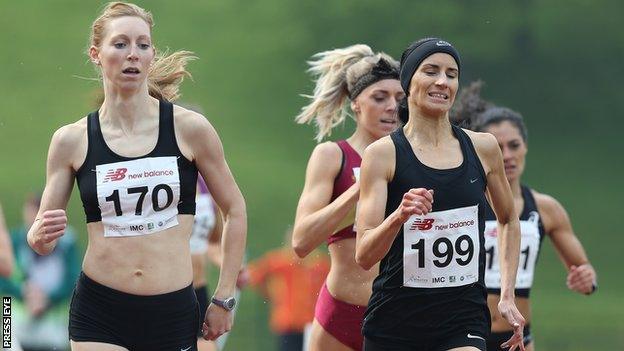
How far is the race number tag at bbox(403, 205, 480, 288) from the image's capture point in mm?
5430

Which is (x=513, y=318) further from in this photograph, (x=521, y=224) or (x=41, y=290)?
(x=41, y=290)

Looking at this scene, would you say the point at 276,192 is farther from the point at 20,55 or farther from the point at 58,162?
the point at 58,162

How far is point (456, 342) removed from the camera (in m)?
5.50

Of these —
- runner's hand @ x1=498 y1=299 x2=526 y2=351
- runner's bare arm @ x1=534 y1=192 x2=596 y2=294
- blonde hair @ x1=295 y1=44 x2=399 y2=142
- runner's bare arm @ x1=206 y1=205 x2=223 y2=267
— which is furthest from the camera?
runner's bare arm @ x1=206 y1=205 x2=223 y2=267

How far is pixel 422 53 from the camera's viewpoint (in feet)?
18.5

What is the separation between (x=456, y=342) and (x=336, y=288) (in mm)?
1120

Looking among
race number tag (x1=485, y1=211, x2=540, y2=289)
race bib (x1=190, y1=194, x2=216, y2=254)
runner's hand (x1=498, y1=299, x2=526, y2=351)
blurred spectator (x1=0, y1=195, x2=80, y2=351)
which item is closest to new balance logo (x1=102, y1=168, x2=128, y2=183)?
runner's hand (x1=498, y1=299, x2=526, y2=351)

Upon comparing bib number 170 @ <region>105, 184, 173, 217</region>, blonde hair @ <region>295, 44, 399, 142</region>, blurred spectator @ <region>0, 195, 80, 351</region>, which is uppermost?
blonde hair @ <region>295, 44, 399, 142</region>

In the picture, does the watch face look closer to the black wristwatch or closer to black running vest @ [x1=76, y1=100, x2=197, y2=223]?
the black wristwatch

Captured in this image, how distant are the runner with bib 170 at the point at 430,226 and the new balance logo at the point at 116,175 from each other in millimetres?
905

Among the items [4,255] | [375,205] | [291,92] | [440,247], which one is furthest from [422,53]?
[291,92]

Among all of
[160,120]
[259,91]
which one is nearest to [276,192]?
[259,91]

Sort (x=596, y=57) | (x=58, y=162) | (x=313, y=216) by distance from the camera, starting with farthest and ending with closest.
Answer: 1. (x=596, y=57)
2. (x=313, y=216)
3. (x=58, y=162)

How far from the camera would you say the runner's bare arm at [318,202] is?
638 cm
